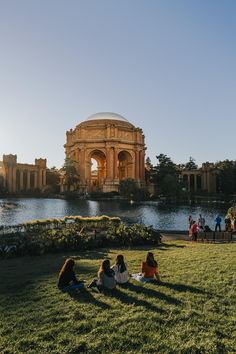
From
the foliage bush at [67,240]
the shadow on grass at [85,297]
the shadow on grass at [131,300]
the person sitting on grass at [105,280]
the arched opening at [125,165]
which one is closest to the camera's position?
the shadow on grass at [131,300]

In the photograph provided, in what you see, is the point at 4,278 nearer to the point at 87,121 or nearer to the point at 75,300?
the point at 75,300

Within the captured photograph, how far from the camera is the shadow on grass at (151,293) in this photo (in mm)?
6742

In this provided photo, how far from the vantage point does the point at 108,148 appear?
92.9 m

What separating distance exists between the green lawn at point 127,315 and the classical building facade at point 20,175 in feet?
292

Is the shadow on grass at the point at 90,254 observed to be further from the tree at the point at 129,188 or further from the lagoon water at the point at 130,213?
the tree at the point at 129,188

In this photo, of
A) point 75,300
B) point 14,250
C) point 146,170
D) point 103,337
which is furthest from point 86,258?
point 146,170

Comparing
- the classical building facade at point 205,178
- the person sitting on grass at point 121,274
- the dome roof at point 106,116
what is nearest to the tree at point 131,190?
Answer: the classical building facade at point 205,178

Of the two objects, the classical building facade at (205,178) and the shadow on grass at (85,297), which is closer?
the shadow on grass at (85,297)

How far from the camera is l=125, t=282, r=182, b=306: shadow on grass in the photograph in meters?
6.74

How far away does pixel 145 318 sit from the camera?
233 inches

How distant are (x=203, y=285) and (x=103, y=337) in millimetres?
3420

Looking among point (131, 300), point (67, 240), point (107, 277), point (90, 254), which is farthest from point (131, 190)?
point (131, 300)

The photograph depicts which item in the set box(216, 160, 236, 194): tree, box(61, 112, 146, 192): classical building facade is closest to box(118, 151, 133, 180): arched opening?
box(61, 112, 146, 192): classical building facade

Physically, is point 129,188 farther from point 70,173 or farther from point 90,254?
point 90,254
